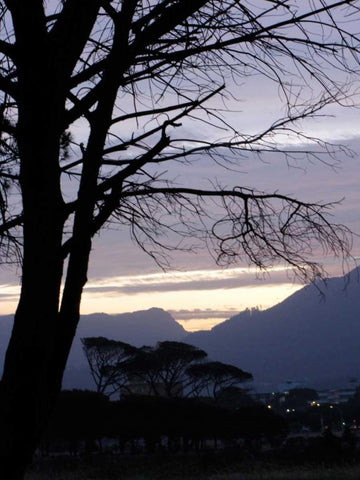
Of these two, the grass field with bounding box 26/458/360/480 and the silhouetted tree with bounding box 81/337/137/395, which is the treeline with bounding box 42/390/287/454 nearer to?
the grass field with bounding box 26/458/360/480

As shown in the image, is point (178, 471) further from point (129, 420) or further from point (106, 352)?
point (106, 352)

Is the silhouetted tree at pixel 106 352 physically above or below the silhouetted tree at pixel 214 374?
above

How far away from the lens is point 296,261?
385cm

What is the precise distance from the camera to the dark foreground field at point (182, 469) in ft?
52.9

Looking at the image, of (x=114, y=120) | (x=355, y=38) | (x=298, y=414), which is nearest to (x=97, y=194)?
(x=114, y=120)

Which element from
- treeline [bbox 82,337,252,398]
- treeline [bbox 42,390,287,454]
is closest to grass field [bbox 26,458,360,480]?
treeline [bbox 42,390,287,454]

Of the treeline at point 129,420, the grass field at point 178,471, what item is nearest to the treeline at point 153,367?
the treeline at point 129,420

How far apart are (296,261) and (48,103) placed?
138 cm

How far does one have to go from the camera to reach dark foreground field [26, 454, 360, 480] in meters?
16.1

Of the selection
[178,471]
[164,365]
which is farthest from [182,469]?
[164,365]

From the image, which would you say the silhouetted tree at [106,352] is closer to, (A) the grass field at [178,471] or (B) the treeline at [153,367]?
(B) the treeline at [153,367]

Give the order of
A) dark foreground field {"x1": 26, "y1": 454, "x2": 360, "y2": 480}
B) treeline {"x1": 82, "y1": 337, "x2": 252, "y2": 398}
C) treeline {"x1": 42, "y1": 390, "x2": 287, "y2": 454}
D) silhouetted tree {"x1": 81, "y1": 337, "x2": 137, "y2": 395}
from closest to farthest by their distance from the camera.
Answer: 1. dark foreground field {"x1": 26, "y1": 454, "x2": 360, "y2": 480}
2. treeline {"x1": 42, "y1": 390, "x2": 287, "y2": 454}
3. treeline {"x1": 82, "y1": 337, "x2": 252, "y2": 398}
4. silhouetted tree {"x1": 81, "y1": 337, "x2": 137, "y2": 395}

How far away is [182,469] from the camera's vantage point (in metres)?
22.4

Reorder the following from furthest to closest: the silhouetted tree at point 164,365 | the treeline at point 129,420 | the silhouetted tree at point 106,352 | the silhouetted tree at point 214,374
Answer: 1. the silhouetted tree at point 214,374
2. the silhouetted tree at point 106,352
3. the silhouetted tree at point 164,365
4. the treeline at point 129,420
